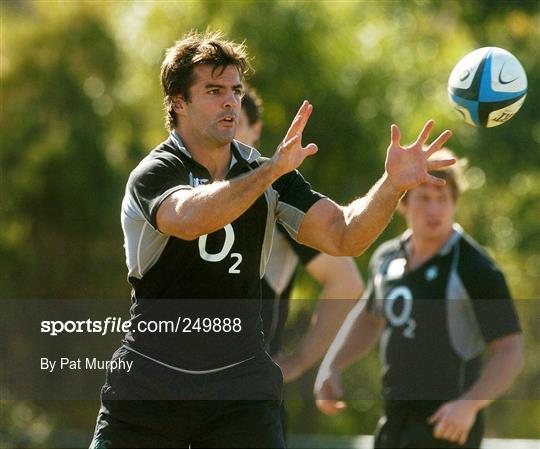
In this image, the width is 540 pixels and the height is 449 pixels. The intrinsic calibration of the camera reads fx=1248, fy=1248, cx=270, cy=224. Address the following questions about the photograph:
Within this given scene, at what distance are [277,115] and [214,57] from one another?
1104cm

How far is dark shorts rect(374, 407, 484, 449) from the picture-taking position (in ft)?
24.3

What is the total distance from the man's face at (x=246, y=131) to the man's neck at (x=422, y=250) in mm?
1203

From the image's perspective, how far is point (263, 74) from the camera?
56.2ft

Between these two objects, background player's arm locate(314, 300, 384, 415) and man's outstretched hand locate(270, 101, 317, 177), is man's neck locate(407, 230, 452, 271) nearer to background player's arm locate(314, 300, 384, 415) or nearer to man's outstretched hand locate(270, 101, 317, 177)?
background player's arm locate(314, 300, 384, 415)

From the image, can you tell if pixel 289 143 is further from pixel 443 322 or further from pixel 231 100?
pixel 443 322

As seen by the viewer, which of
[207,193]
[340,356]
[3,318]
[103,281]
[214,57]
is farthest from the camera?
[103,281]

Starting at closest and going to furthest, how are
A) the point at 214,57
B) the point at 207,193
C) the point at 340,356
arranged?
the point at 207,193 → the point at 214,57 → the point at 340,356

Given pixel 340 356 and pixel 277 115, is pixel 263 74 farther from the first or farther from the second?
pixel 340 356

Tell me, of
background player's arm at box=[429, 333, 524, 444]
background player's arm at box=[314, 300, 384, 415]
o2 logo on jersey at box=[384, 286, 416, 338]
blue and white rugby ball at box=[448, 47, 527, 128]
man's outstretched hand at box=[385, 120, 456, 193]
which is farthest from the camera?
background player's arm at box=[314, 300, 384, 415]

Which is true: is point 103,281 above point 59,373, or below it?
above

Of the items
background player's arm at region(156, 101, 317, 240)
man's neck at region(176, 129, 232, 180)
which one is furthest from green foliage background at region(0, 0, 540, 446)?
background player's arm at region(156, 101, 317, 240)

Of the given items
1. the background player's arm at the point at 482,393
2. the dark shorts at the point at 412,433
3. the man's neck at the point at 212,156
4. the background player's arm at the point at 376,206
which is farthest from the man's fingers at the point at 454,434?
the man's neck at the point at 212,156

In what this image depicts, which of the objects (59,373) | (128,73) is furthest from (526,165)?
(59,373)

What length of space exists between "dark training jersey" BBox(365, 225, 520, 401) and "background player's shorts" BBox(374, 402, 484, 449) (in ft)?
0.43
